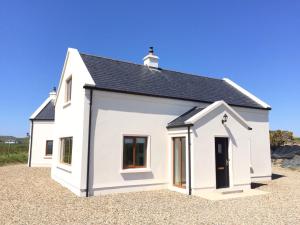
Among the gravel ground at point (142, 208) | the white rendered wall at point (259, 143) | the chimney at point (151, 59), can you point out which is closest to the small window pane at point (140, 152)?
the gravel ground at point (142, 208)

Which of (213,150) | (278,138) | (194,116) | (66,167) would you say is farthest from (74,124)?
(278,138)

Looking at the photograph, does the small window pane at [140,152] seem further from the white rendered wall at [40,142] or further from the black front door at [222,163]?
the white rendered wall at [40,142]

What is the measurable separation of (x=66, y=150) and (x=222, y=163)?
29.4 ft

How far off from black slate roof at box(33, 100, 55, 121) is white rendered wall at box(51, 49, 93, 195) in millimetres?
9127

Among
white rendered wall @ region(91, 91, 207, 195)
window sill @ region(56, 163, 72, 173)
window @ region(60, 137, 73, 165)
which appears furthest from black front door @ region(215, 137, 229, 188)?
window @ region(60, 137, 73, 165)

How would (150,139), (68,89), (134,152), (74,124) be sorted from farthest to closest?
1. (68,89)
2. (150,139)
3. (74,124)
4. (134,152)

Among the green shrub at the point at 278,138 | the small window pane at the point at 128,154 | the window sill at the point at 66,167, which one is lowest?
the window sill at the point at 66,167

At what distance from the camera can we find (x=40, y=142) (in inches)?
979

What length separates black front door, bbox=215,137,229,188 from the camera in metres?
13.2

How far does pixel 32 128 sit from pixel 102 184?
16.6 metres

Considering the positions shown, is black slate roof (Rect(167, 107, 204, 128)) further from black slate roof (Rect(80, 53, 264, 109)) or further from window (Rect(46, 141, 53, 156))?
window (Rect(46, 141, 53, 156))

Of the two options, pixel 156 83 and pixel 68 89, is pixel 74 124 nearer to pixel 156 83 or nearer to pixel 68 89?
pixel 68 89

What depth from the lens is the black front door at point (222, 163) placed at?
43.3ft

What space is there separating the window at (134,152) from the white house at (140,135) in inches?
1.9
